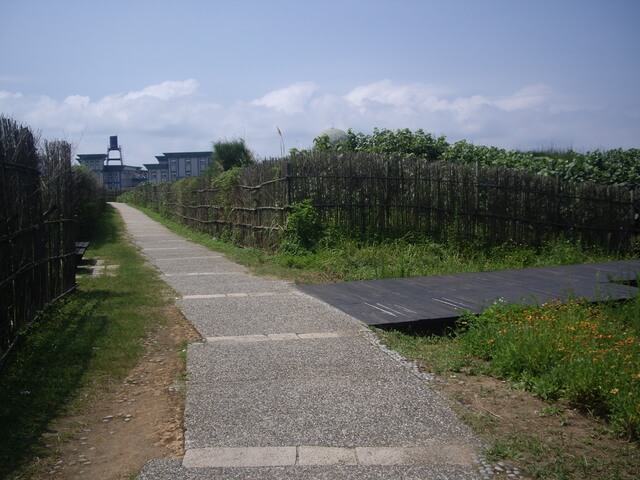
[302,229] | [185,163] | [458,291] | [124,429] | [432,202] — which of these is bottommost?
[124,429]

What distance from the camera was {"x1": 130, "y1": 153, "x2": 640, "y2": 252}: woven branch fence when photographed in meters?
13.9

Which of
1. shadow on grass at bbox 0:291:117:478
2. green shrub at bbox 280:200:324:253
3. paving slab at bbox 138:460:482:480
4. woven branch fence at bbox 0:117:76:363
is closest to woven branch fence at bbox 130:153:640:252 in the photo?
green shrub at bbox 280:200:324:253

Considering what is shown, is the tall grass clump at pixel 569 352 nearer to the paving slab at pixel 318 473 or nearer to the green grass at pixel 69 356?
the paving slab at pixel 318 473

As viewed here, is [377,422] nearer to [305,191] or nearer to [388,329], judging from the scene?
[388,329]

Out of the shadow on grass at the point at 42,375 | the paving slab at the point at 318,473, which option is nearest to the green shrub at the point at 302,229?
the shadow on grass at the point at 42,375

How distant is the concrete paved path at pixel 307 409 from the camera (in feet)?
11.8

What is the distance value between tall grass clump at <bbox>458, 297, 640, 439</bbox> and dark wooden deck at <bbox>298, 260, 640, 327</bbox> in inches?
27.1

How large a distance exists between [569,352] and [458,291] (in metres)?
3.77

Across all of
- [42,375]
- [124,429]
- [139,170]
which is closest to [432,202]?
[42,375]

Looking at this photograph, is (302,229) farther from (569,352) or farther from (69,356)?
(569,352)

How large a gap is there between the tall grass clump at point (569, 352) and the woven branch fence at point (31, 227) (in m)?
4.54

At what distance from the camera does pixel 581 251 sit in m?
15.5

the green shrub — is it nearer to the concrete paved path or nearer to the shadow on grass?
the concrete paved path

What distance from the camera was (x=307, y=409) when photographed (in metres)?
4.50
